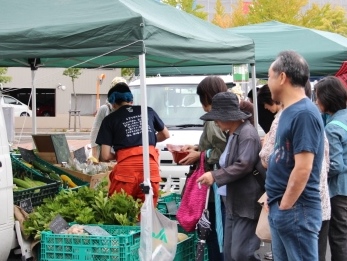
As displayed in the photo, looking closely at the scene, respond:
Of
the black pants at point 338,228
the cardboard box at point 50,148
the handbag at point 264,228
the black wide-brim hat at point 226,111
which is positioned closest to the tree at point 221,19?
the cardboard box at point 50,148

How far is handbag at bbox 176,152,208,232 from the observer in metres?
6.46

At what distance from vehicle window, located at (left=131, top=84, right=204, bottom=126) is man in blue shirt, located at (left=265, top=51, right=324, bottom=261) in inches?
272

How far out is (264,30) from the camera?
11664mm

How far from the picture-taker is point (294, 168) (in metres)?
4.21

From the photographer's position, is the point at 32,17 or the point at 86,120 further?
the point at 86,120

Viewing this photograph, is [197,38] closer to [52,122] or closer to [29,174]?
[29,174]

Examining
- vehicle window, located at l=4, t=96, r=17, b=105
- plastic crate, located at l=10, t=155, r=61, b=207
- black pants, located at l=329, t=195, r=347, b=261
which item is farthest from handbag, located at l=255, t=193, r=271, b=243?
vehicle window, located at l=4, t=96, r=17, b=105

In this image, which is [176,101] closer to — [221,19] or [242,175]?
[242,175]

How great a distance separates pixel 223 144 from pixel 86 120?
31.9 meters

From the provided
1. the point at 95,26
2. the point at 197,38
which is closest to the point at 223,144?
the point at 197,38

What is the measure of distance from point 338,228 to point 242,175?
1.30 m

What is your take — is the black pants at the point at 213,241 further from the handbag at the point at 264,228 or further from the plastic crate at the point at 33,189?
the plastic crate at the point at 33,189

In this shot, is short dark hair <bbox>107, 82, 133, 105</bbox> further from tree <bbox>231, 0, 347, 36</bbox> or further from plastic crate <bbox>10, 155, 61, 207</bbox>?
tree <bbox>231, 0, 347, 36</bbox>

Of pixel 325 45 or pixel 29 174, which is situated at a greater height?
pixel 325 45
